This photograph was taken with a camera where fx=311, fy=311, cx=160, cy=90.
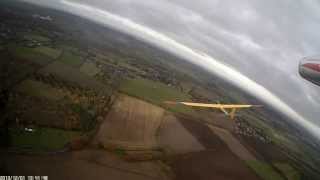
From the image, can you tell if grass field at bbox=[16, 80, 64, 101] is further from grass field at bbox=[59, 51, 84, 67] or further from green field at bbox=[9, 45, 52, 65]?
grass field at bbox=[59, 51, 84, 67]

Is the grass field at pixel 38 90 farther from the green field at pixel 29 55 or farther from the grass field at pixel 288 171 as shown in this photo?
the grass field at pixel 288 171

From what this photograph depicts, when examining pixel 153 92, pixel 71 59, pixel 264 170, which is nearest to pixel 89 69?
pixel 71 59

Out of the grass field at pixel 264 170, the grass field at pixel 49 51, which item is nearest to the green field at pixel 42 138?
the grass field at pixel 264 170

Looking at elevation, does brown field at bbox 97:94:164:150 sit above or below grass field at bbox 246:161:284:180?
above

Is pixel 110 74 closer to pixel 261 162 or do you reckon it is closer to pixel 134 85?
pixel 134 85

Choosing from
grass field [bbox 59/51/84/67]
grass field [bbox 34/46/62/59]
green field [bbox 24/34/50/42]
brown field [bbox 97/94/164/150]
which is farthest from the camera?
green field [bbox 24/34/50/42]

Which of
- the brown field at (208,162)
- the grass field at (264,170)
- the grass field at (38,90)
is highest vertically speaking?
the grass field at (38,90)

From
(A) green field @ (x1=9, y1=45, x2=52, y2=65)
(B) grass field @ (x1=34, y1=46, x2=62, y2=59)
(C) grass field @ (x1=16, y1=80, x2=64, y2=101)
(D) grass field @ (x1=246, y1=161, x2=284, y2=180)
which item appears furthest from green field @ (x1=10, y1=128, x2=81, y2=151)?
(B) grass field @ (x1=34, y1=46, x2=62, y2=59)
